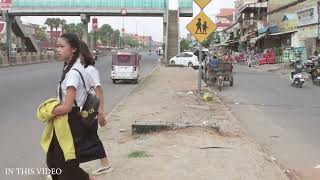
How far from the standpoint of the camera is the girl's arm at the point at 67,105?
4641 mm

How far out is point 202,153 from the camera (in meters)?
8.16

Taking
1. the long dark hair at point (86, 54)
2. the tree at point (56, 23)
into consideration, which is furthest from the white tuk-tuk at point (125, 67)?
the tree at point (56, 23)

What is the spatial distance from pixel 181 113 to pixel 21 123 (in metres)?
3.74

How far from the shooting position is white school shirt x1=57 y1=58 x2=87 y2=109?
189 inches

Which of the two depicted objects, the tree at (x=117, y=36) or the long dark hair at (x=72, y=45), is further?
the tree at (x=117, y=36)

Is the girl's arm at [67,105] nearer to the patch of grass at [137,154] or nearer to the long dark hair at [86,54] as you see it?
the long dark hair at [86,54]

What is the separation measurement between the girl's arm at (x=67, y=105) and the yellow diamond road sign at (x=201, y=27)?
12819 millimetres

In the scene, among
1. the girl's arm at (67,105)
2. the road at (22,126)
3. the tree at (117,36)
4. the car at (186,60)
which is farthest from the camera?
the tree at (117,36)

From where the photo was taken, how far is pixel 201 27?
1744cm

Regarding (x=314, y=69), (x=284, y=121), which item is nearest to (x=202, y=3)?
(x=284, y=121)

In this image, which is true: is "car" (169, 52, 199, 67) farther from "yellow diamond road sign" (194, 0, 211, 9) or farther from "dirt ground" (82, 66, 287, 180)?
"dirt ground" (82, 66, 287, 180)

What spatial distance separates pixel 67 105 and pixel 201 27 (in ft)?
43.0

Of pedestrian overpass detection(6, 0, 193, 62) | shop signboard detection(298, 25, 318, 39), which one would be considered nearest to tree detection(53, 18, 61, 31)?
pedestrian overpass detection(6, 0, 193, 62)

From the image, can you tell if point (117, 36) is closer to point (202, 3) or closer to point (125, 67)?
point (125, 67)
